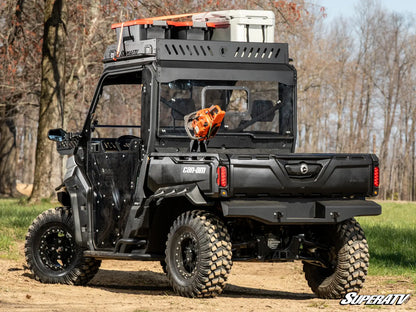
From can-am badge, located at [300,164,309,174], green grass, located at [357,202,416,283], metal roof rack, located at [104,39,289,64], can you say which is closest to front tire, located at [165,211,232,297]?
can-am badge, located at [300,164,309,174]

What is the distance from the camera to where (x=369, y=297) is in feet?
30.7

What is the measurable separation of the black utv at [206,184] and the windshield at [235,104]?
1 cm

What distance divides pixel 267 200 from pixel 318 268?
1486mm

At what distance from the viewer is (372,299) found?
9.24m

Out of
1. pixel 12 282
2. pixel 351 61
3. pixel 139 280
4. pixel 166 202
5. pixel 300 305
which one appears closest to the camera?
pixel 300 305

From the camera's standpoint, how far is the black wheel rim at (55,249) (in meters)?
10.7

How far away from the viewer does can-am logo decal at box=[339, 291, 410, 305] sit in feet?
29.8

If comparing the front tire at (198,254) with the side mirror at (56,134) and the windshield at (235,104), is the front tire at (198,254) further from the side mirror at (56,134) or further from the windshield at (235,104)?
the side mirror at (56,134)

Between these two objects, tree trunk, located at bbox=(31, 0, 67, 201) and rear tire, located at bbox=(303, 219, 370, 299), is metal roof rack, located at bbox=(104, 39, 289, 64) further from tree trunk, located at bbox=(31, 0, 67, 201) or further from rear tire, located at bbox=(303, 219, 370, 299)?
tree trunk, located at bbox=(31, 0, 67, 201)

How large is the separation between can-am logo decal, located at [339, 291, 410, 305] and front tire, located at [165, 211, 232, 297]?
1.27m

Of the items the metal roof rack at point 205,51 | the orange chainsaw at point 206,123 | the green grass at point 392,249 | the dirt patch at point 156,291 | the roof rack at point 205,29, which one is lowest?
the green grass at point 392,249

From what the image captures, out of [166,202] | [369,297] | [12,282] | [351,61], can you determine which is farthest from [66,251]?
[351,61]

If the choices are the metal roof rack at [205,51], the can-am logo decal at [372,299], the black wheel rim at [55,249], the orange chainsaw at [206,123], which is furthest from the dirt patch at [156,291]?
the metal roof rack at [205,51]

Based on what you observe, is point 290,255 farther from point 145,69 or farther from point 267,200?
point 145,69
